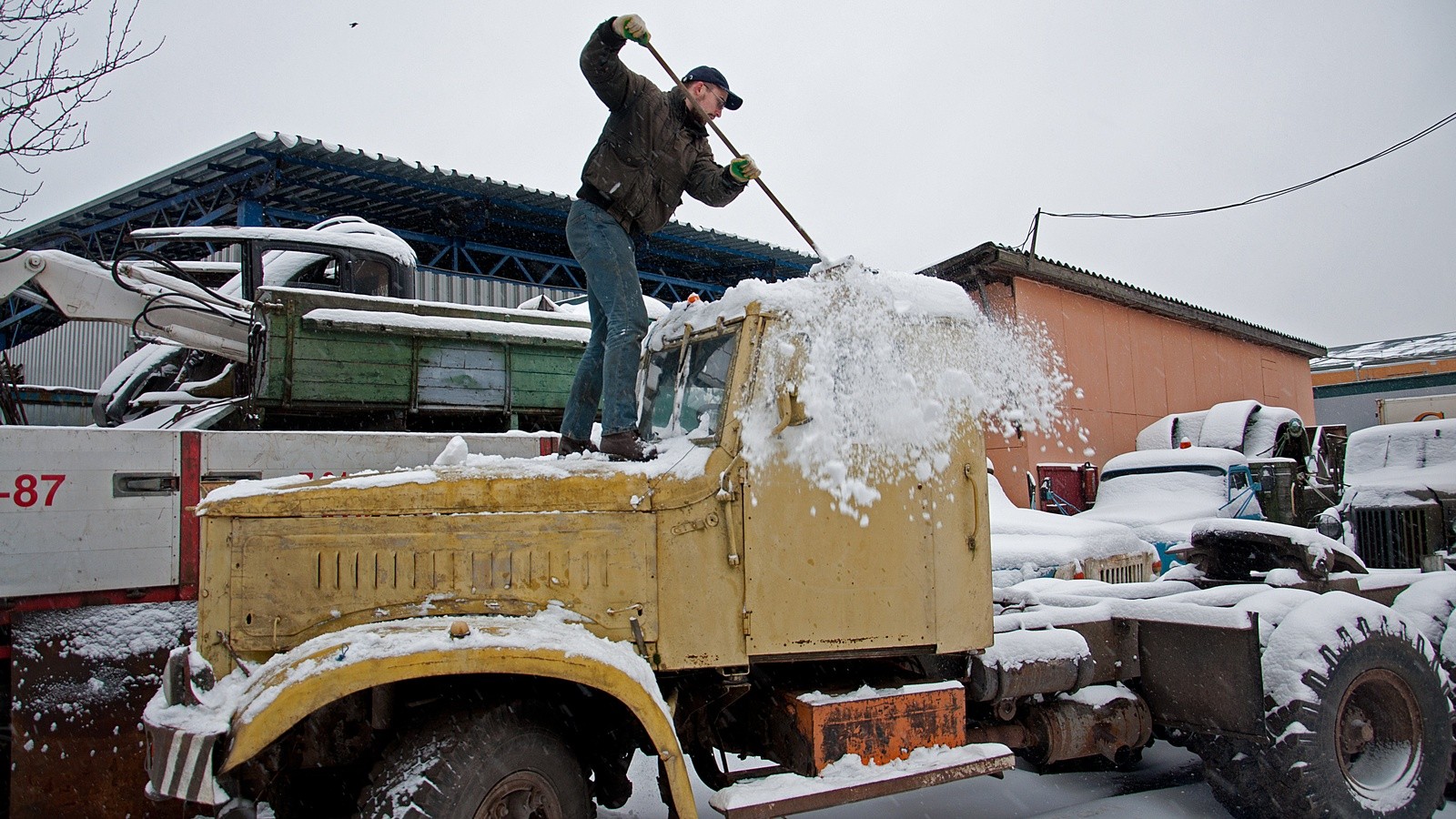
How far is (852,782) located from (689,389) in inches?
68.7

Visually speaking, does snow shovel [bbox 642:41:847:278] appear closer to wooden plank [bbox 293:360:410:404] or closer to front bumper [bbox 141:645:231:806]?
front bumper [bbox 141:645:231:806]

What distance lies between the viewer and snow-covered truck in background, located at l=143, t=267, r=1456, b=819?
2.92 m

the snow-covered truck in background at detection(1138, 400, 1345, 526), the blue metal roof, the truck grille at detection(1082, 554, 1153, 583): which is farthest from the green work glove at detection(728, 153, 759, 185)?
the blue metal roof

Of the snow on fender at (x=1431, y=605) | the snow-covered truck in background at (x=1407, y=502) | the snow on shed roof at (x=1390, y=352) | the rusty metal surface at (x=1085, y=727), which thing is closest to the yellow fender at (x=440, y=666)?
the rusty metal surface at (x=1085, y=727)

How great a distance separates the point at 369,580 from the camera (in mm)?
3078

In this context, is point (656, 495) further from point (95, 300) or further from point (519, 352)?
point (95, 300)

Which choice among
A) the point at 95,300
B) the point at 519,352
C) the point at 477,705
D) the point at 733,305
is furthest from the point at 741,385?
the point at 95,300

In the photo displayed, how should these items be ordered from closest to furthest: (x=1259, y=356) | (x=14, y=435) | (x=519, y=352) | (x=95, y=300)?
(x=14, y=435) < (x=95, y=300) < (x=519, y=352) < (x=1259, y=356)

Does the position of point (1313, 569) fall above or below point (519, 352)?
below

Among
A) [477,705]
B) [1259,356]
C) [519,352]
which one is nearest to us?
A: [477,705]

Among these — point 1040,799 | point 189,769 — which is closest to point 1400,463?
point 1040,799

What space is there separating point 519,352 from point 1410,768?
6.91 meters

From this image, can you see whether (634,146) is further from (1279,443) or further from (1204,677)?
(1279,443)

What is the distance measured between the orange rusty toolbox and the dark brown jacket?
2.30 meters
